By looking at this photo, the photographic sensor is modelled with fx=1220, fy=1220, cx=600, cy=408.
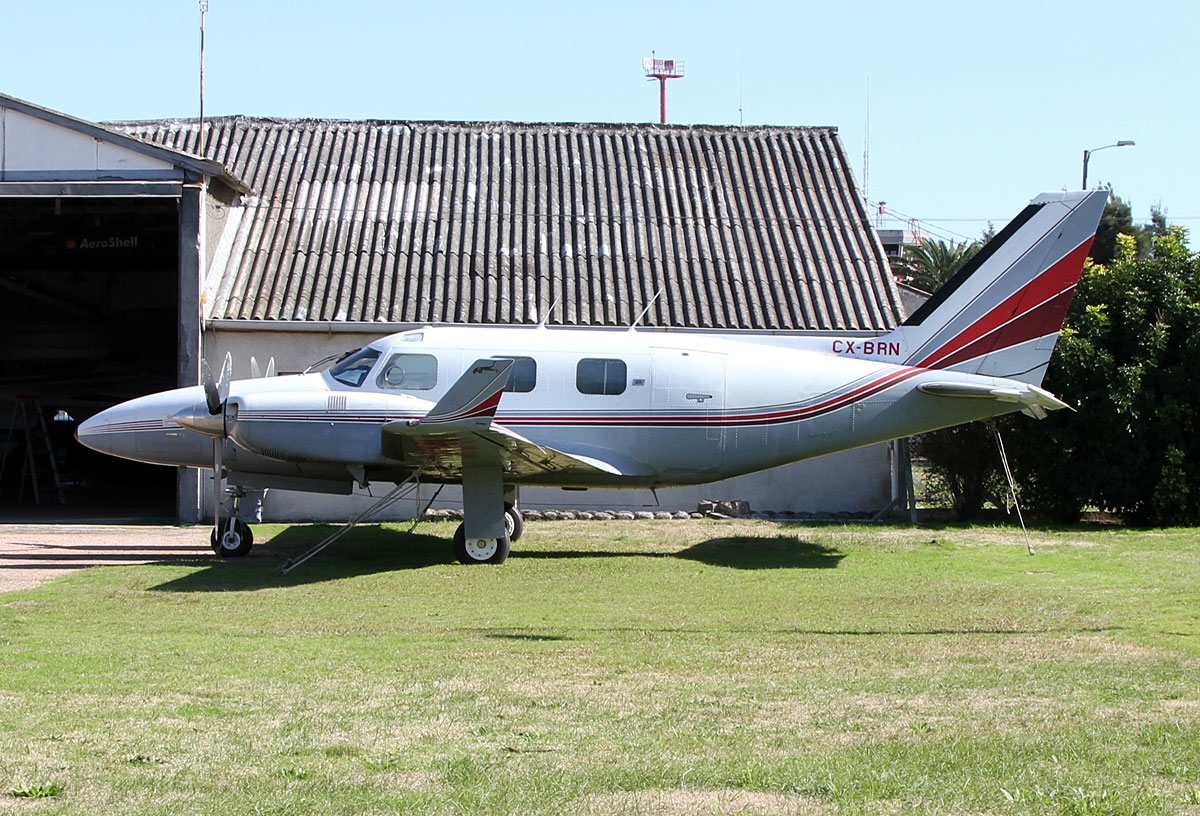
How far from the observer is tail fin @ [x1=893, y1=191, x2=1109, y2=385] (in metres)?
17.6

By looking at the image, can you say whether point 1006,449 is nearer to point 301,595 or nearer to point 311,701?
point 301,595

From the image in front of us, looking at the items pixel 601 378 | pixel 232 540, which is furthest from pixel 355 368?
pixel 601 378

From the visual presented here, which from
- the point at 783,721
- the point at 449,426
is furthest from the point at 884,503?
the point at 783,721

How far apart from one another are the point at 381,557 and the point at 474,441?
3081 millimetres

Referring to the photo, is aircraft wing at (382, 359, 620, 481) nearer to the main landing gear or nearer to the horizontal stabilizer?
the horizontal stabilizer

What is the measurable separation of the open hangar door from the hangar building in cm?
18

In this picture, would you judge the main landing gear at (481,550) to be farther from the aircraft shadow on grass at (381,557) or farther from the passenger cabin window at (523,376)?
the passenger cabin window at (523,376)

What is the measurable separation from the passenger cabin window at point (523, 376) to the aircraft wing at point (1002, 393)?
5.49m

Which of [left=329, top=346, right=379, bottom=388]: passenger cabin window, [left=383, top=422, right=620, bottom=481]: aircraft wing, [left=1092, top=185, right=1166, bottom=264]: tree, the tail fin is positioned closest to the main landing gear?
[left=383, top=422, right=620, bottom=481]: aircraft wing

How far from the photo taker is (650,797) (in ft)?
18.7

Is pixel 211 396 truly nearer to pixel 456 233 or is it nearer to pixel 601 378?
pixel 601 378

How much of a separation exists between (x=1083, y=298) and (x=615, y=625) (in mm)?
14681

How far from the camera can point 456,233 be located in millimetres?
24953

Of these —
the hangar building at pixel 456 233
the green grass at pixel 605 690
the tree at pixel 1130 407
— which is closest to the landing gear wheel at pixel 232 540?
the green grass at pixel 605 690
